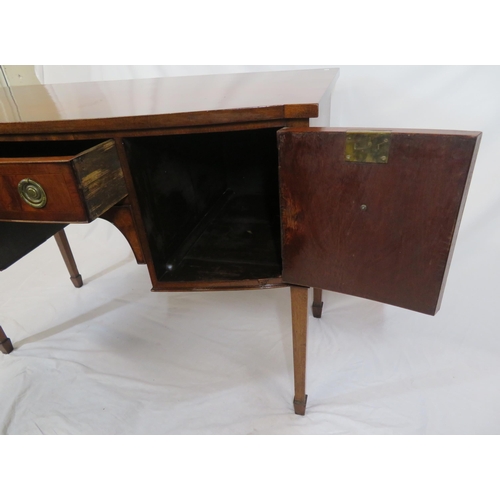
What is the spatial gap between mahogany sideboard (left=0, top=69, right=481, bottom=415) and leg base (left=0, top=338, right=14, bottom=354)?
61 centimetres

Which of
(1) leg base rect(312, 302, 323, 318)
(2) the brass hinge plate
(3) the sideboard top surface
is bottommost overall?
(1) leg base rect(312, 302, 323, 318)

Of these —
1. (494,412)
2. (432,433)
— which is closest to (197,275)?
(432,433)

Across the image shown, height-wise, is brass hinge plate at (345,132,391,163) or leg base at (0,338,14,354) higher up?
brass hinge plate at (345,132,391,163)

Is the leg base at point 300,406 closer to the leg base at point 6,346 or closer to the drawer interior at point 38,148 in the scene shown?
the drawer interior at point 38,148

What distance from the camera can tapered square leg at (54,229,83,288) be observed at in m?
1.36

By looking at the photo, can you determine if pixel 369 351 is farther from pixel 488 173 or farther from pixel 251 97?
pixel 251 97

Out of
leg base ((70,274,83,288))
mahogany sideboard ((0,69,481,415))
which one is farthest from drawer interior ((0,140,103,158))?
leg base ((70,274,83,288))

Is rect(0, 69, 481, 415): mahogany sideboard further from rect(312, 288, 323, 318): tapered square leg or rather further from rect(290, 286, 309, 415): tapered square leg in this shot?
rect(312, 288, 323, 318): tapered square leg

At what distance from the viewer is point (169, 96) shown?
2.55 feet

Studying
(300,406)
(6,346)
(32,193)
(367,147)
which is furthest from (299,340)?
(6,346)

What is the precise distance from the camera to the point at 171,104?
2.27 feet

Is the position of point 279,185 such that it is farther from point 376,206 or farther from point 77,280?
point 77,280

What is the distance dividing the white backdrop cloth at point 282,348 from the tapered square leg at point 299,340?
0.17 feet

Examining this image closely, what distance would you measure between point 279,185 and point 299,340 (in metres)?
0.36
